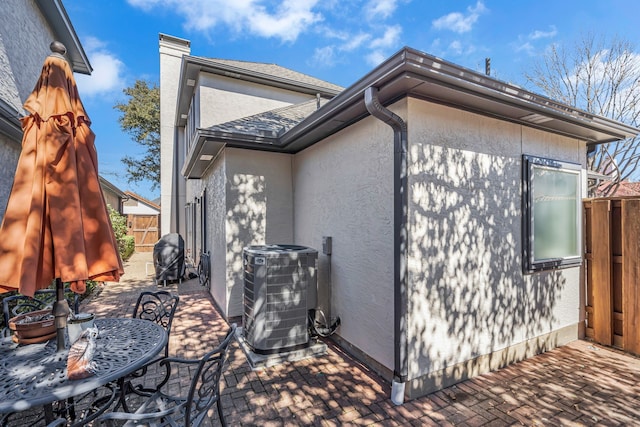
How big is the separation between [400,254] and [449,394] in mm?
1616

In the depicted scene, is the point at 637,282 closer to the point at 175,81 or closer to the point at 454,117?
the point at 454,117

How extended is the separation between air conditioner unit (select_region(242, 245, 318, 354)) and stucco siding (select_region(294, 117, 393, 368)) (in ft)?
1.71

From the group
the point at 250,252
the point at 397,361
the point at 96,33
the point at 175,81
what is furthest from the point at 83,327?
the point at 96,33

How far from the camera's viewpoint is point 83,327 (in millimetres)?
2217

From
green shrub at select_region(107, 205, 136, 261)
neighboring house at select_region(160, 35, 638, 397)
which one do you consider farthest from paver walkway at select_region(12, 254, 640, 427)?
green shrub at select_region(107, 205, 136, 261)

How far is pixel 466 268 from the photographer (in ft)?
11.8

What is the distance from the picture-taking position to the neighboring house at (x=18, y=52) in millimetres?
4703

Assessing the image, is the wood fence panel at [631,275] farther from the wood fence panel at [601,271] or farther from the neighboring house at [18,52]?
Answer: the neighboring house at [18,52]

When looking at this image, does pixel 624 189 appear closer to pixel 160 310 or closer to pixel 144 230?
pixel 160 310

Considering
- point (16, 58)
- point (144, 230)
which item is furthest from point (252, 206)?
point (144, 230)

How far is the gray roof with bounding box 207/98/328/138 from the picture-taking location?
5.27 metres

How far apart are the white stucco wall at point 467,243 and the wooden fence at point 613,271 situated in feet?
2.84

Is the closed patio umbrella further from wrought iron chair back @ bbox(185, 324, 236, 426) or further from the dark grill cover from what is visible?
the dark grill cover

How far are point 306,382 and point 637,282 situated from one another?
15.5ft
